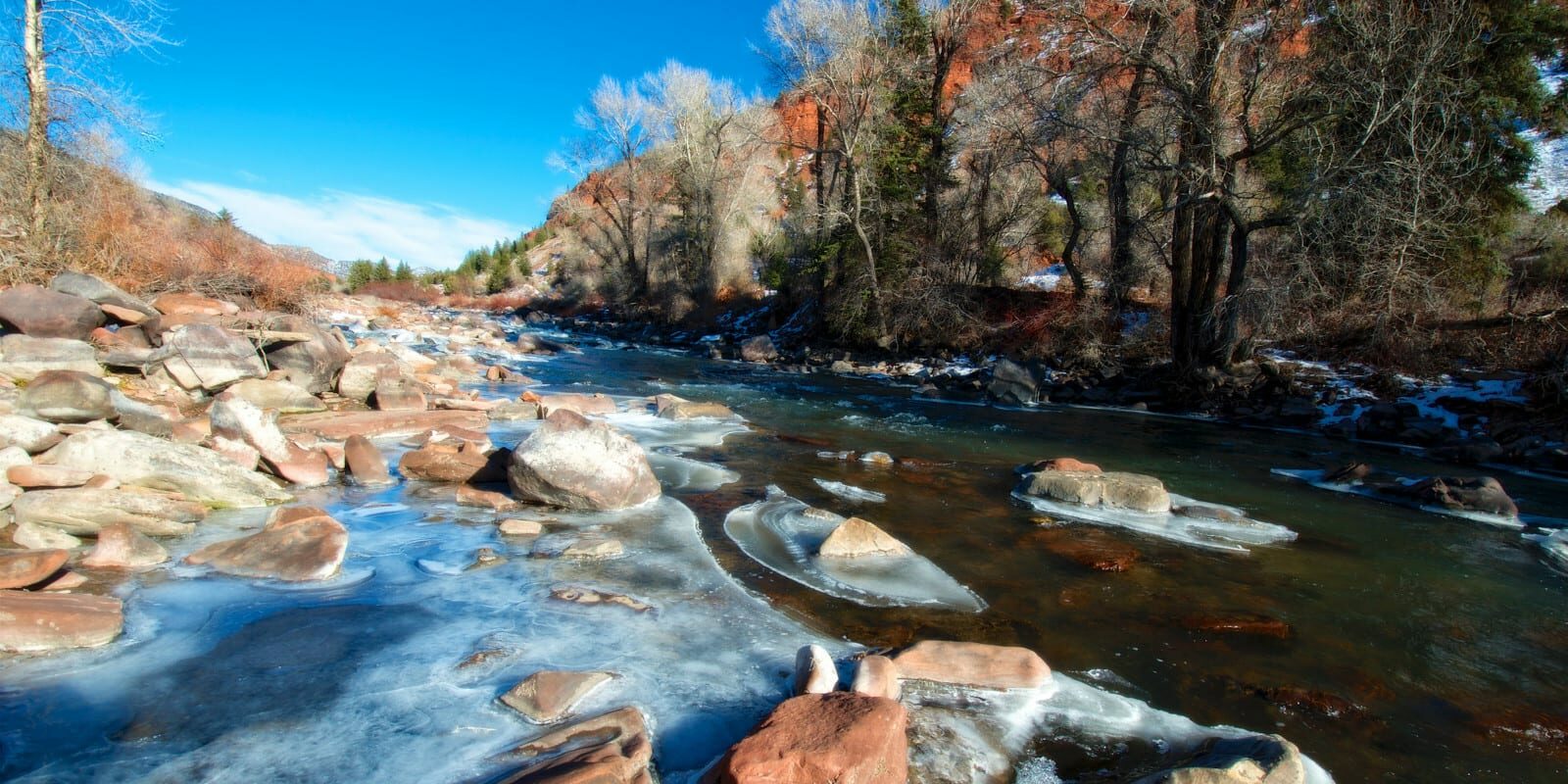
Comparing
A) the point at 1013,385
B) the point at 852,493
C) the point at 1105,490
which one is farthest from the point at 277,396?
the point at 1013,385

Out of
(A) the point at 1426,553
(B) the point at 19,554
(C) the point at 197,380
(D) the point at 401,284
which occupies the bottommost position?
(A) the point at 1426,553

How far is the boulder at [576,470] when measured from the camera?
6.18 meters

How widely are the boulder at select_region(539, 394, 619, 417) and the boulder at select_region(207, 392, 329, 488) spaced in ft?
13.0

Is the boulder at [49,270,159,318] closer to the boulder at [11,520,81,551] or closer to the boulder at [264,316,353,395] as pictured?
the boulder at [264,316,353,395]

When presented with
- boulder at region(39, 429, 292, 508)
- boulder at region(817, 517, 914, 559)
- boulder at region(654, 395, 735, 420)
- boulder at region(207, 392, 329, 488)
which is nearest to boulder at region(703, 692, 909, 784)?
boulder at region(817, 517, 914, 559)

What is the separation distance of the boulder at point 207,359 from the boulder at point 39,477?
4.22 m

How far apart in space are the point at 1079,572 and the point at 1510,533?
4.87m

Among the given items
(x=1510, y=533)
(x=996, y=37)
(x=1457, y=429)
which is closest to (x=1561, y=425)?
(x=1457, y=429)

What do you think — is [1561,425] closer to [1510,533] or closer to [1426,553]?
[1510,533]

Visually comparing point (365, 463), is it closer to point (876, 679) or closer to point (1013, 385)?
point (876, 679)

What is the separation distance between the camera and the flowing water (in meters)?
2.90

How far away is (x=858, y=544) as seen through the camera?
5316 millimetres

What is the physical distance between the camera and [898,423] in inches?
470

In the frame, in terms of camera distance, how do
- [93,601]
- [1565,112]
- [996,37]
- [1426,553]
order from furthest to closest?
[996,37] → [1565,112] → [1426,553] → [93,601]
